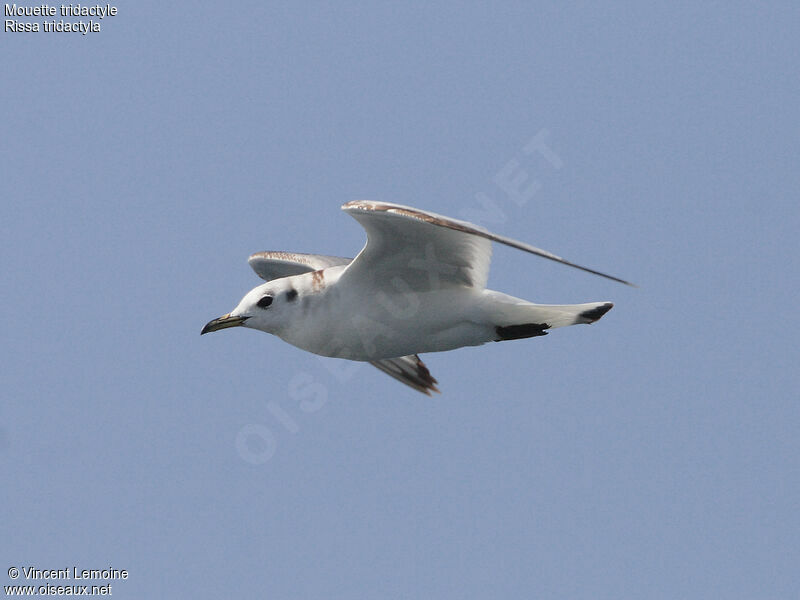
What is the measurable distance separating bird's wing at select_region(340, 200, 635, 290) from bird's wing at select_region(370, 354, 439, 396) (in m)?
2.40

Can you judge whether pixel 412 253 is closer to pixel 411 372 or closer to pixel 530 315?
pixel 530 315

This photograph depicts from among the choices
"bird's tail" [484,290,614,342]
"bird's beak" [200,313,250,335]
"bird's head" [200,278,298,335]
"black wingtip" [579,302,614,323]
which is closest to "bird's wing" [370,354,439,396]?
"bird's tail" [484,290,614,342]

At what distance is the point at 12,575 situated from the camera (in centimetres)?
1029

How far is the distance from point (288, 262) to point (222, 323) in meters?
1.60

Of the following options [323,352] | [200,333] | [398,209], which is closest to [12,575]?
[200,333]

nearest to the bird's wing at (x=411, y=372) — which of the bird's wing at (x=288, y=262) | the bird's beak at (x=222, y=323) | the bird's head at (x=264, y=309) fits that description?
the bird's wing at (x=288, y=262)

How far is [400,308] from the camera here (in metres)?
9.79

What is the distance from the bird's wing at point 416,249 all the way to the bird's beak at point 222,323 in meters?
1.12

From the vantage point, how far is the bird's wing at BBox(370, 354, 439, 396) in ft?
39.7

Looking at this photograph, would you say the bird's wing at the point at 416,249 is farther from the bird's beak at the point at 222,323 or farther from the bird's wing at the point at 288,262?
the bird's wing at the point at 288,262

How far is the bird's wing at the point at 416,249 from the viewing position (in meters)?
8.73

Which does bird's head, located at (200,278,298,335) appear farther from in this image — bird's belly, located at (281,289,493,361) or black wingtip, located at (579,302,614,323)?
black wingtip, located at (579,302,614,323)

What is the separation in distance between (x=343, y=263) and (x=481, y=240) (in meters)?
2.30

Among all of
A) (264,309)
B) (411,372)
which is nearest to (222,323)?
(264,309)
